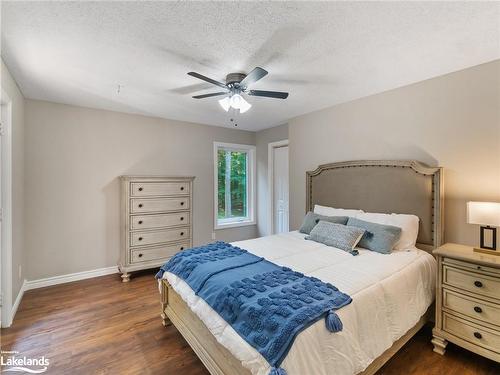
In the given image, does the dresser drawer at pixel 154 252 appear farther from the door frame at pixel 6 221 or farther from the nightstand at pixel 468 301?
the nightstand at pixel 468 301

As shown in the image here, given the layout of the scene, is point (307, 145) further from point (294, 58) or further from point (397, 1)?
point (397, 1)

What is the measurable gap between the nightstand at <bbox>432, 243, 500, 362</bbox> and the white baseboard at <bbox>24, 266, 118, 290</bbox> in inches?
157

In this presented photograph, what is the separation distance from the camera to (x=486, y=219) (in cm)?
195

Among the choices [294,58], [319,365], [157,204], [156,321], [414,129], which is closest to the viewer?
[319,365]

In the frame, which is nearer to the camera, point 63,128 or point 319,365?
point 319,365

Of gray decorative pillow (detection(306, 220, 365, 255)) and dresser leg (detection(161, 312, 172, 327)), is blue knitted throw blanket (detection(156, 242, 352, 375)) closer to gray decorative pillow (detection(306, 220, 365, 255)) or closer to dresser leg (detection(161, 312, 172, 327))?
dresser leg (detection(161, 312, 172, 327))

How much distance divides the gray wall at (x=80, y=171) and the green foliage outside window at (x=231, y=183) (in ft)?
3.34

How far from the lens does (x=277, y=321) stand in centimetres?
127

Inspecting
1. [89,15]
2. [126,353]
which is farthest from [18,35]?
[126,353]

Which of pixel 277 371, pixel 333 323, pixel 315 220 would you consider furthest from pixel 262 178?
pixel 277 371

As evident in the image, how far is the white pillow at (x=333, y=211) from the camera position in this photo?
294 centimetres

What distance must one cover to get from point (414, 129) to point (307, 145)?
57.9 inches

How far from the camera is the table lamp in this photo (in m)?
1.92

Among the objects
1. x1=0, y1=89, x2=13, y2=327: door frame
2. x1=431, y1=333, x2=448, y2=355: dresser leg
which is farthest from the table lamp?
x1=0, y1=89, x2=13, y2=327: door frame
